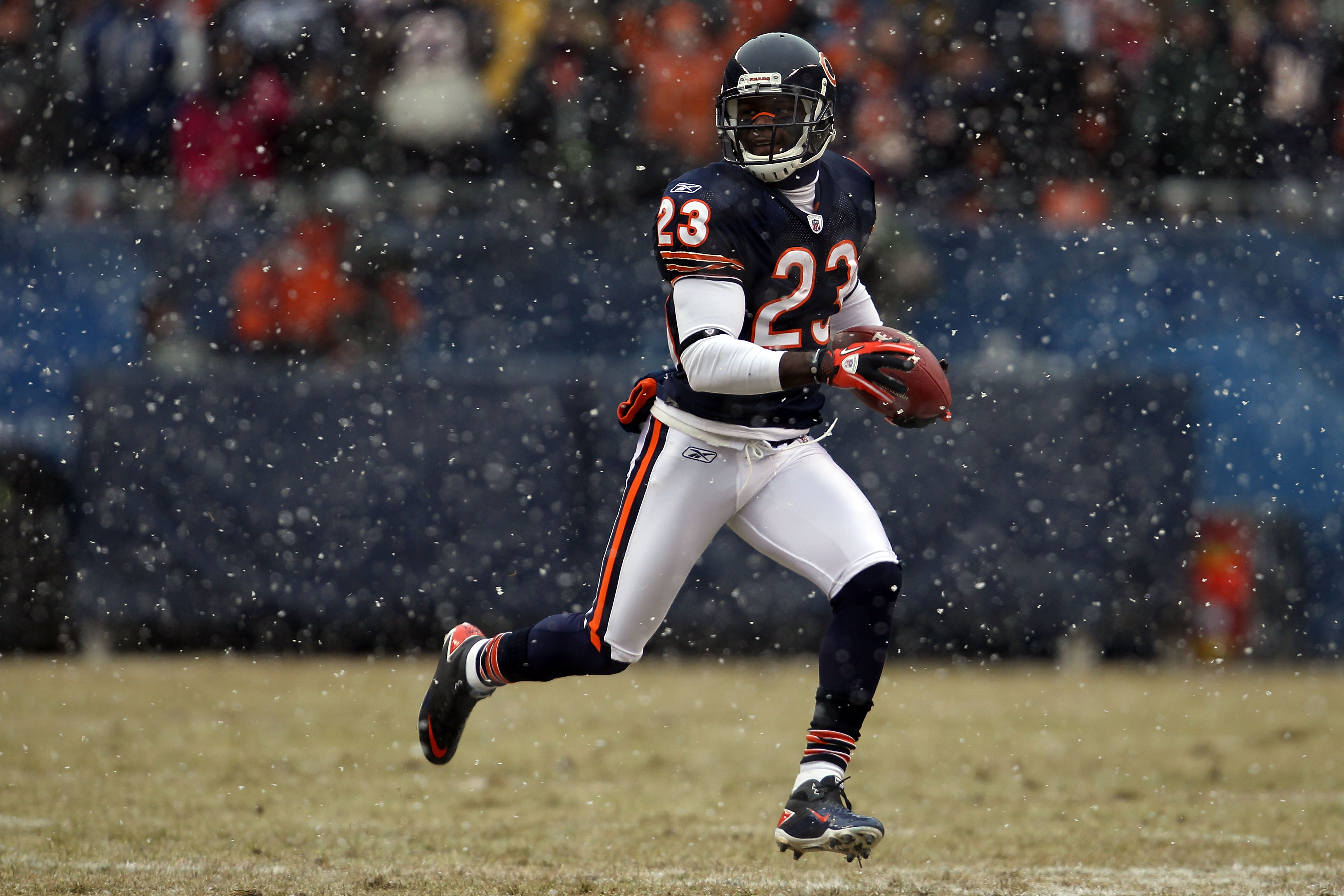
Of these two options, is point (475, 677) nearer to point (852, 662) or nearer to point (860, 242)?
point (852, 662)

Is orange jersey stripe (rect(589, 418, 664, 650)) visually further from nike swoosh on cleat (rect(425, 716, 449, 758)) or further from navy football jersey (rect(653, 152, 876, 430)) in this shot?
nike swoosh on cleat (rect(425, 716, 449, 758))

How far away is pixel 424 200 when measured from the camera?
29.6 ft

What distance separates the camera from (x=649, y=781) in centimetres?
584

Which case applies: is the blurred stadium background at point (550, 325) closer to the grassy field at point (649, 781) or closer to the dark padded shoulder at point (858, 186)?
the grassy field at point (649, 781)

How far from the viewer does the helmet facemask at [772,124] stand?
4129 millimetres

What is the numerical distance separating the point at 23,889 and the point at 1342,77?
9138 millimetres

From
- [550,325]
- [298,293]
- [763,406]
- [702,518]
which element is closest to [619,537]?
[702,518]

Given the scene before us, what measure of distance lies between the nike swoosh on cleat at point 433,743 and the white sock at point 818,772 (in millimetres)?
1326

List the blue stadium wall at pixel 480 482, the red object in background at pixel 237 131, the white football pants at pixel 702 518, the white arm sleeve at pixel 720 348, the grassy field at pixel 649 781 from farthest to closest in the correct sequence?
the red object in background at pixel 237 131, the blue stadium wall at pixel 480 482, the grassy field at pixel 649 781, the white football pants at pixel 702 518, the white arm sleeve at pixel 720 348

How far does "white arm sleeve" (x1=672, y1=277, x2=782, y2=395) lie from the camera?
152 inches

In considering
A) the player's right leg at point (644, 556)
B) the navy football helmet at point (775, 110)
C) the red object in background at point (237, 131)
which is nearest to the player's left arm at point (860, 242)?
the navy football helmet at point (775, 110)

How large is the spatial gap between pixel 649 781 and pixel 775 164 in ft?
8.73

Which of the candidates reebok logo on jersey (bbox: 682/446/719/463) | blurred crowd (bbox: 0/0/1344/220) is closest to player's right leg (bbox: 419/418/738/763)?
reebok logo on jersey (bbox: 682/446/719/463)

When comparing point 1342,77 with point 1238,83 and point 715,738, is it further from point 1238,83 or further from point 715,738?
point 715,738
